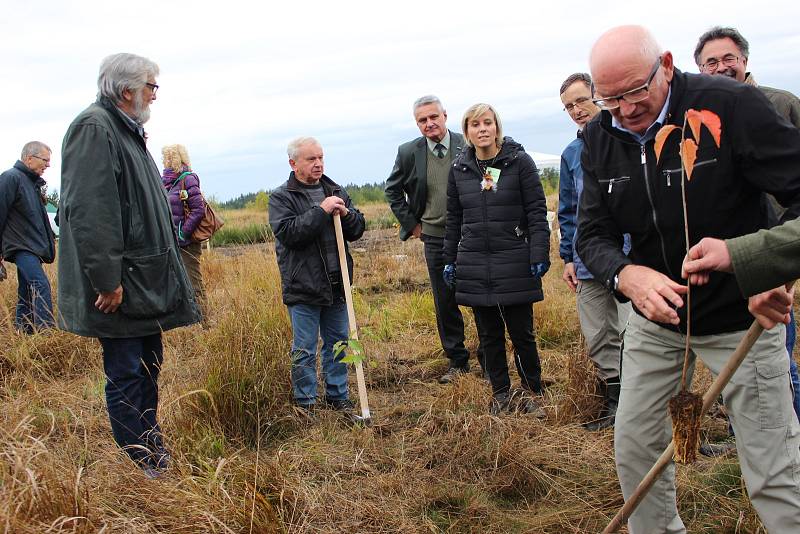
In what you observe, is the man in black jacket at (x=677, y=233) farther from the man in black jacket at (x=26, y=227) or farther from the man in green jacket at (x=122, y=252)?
the man in black jacket at (x=26, y=227)

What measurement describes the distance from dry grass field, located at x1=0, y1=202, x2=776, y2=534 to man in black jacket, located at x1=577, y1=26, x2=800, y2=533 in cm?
68

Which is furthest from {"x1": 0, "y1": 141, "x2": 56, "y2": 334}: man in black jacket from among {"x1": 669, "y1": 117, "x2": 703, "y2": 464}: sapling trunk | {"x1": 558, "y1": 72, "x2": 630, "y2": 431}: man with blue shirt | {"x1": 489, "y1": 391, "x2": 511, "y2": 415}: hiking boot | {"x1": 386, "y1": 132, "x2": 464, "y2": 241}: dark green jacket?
{"x1": 669, "y1": 117, "x2": 703, "y2": 464}: sapling trunk

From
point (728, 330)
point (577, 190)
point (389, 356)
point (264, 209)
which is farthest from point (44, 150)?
point (264, 209)

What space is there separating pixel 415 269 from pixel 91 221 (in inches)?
259

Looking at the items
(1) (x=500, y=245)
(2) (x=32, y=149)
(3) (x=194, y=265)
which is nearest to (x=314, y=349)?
(1) (x=500, y=245)

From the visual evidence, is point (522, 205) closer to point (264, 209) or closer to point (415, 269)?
point (415, 269)

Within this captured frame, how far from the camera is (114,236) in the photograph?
3346mm

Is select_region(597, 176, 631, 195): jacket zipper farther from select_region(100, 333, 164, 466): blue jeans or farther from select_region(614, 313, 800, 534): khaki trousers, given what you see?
select_region(100, 333, 164, 466): blue jeans

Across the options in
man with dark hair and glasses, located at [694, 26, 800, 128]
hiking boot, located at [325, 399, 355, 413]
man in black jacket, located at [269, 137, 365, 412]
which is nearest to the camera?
man with dark hair and glasses, located at [694, 26, 800, 128]

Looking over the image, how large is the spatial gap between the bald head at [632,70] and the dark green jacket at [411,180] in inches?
130

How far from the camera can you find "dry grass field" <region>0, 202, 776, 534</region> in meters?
2.66

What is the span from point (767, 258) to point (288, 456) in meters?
2.54

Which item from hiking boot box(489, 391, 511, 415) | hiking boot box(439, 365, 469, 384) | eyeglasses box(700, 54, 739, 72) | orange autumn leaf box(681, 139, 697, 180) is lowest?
hiking boot box(439, 365, 469, 384)

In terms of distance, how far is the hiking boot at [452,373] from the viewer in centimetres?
526
